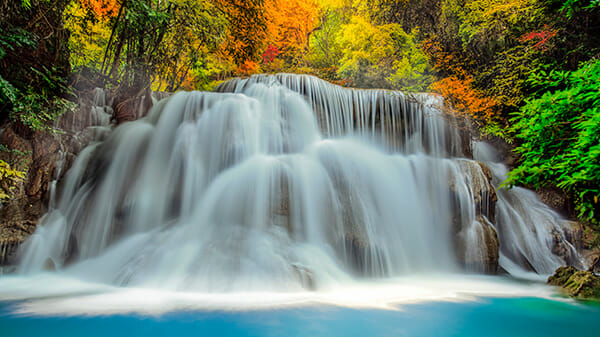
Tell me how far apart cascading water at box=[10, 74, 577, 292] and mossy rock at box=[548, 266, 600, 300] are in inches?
44.8

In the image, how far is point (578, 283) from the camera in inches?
177

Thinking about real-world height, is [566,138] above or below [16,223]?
above

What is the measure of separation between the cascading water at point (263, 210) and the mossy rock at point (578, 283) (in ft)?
3.73

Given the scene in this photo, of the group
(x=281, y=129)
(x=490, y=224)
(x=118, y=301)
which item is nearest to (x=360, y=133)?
(x=281, y=129)

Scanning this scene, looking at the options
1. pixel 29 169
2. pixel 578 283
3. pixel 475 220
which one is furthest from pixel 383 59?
pixel 29 169

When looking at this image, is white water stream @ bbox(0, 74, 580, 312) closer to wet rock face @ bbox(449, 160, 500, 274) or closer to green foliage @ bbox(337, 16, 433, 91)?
wet rock face @ bbox(449, 160, 500, 274)

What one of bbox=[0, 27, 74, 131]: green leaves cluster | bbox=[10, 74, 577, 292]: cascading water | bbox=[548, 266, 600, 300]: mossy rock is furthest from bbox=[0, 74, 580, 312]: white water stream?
bbox=[0, 27, 74, 131]: green leaves cluster

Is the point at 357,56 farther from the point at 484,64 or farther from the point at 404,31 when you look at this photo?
the point at 484,64

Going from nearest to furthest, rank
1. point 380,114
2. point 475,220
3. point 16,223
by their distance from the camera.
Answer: point 16,223
point 475,220
point 380,114

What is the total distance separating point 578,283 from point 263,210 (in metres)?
5.24

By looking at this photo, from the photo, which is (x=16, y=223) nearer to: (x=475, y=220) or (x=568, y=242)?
(x=475, y=220)

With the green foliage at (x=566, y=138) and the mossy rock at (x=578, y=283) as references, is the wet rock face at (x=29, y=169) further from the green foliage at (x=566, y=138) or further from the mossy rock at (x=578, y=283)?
the mossy rock at (x=578, y=283)

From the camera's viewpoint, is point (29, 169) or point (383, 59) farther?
point (383, 59)

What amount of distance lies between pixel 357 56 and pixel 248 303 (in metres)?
11.8
